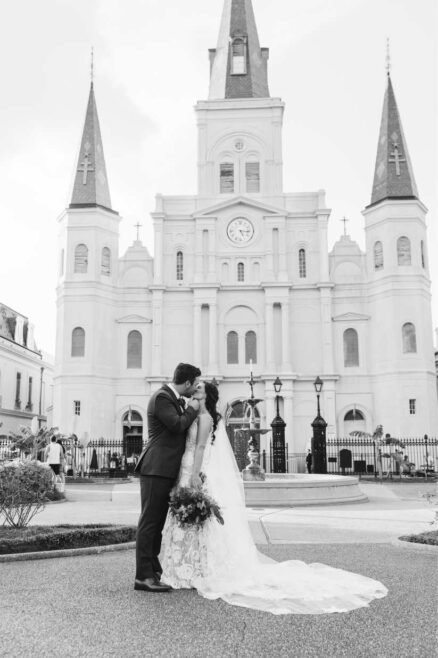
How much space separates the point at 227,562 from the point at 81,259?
3618 centimetres

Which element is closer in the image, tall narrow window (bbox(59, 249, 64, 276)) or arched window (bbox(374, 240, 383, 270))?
arched window (bbox(374, 240, 383, 270))

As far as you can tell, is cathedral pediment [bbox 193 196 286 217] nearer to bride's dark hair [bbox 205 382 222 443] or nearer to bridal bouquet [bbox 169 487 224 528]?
bride's dark hair [bbox 205 382 222 443]

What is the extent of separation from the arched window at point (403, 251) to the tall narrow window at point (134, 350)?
1619 centimetres

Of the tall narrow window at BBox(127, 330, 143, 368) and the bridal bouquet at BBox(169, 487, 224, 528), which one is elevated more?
the tall narrow window at BBox(127, 330, 143, 368)

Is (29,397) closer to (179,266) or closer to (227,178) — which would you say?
(179,266)

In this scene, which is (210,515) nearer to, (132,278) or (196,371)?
(196,371)

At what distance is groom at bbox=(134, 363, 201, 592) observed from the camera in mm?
6332

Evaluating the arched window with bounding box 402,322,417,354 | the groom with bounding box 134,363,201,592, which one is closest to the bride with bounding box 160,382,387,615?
the groom with bounding box 134,363,201,592

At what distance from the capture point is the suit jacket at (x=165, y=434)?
646 cm

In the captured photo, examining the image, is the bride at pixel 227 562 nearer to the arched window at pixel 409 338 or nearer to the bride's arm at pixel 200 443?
the bride's arm at pixel 200 443

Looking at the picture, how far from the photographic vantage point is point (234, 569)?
6570 mm

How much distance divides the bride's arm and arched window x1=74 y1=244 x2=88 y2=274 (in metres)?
35.5

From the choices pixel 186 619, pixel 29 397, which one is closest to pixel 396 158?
pixel 29 397

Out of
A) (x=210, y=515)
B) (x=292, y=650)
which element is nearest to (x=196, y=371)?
(x=210, y=515)
